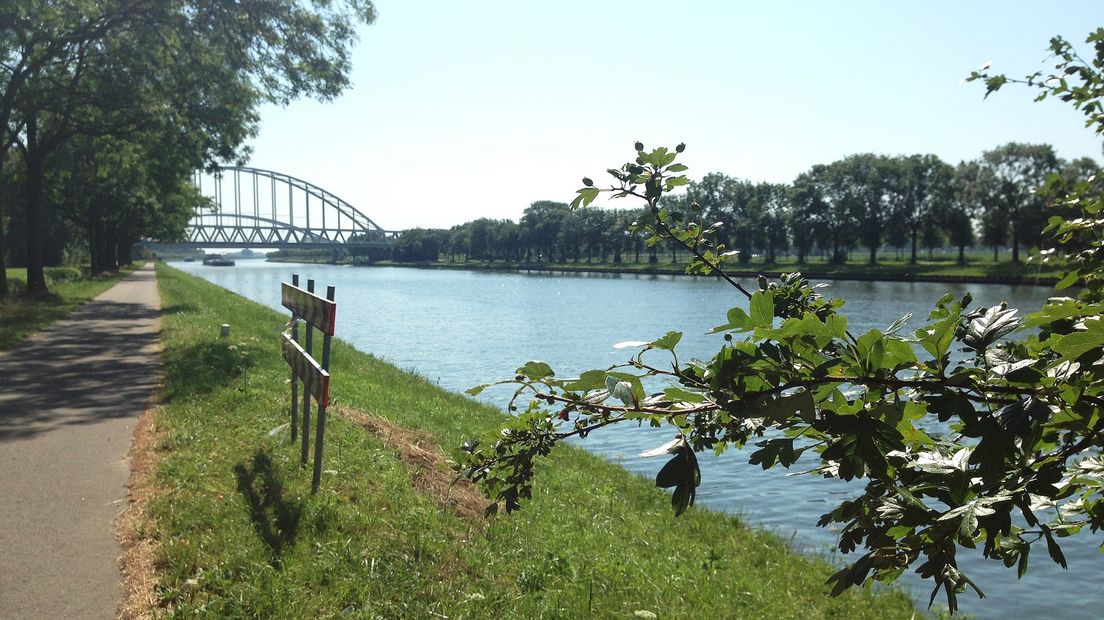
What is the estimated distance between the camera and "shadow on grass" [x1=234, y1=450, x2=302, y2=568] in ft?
17.7

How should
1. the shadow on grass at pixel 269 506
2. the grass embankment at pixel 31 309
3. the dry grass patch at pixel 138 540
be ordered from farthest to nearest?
1. the grass embankment at pixel 31 309
2. the shadow on grass at pixel 269 506
3. the dry grass patch at pixel 138 540

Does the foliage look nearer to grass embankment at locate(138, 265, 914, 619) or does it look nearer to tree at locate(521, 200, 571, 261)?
grass embankment at locate(138, 265, 914, 619)

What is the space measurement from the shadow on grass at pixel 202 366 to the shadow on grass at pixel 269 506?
12.4 feet

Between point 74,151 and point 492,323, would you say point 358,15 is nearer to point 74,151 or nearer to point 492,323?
point 74,151

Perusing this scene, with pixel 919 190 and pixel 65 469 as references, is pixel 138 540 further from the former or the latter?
pixel 919 190

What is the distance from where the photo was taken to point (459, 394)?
1650 centimetres

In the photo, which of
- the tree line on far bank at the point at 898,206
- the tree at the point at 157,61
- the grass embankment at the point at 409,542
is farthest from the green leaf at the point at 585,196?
the tree line on far bank at the point at 898,206

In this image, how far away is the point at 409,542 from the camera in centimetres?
555

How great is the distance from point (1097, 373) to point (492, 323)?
34.3 metres

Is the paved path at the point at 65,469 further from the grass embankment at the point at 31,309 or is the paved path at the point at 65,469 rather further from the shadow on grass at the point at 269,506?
the grass embankment at the point at 31,309

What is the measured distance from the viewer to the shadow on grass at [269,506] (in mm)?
5391

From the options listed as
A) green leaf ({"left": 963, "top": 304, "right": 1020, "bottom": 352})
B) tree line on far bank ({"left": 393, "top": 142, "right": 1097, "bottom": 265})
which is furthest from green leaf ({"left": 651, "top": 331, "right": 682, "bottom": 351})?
tree line on far bank ({"left": 393, "top": 142, "right": 1097, "bottom": 265})

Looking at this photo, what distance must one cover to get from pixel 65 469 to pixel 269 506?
2411 millimetres

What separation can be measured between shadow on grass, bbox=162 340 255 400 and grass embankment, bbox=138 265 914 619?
0.74 m
